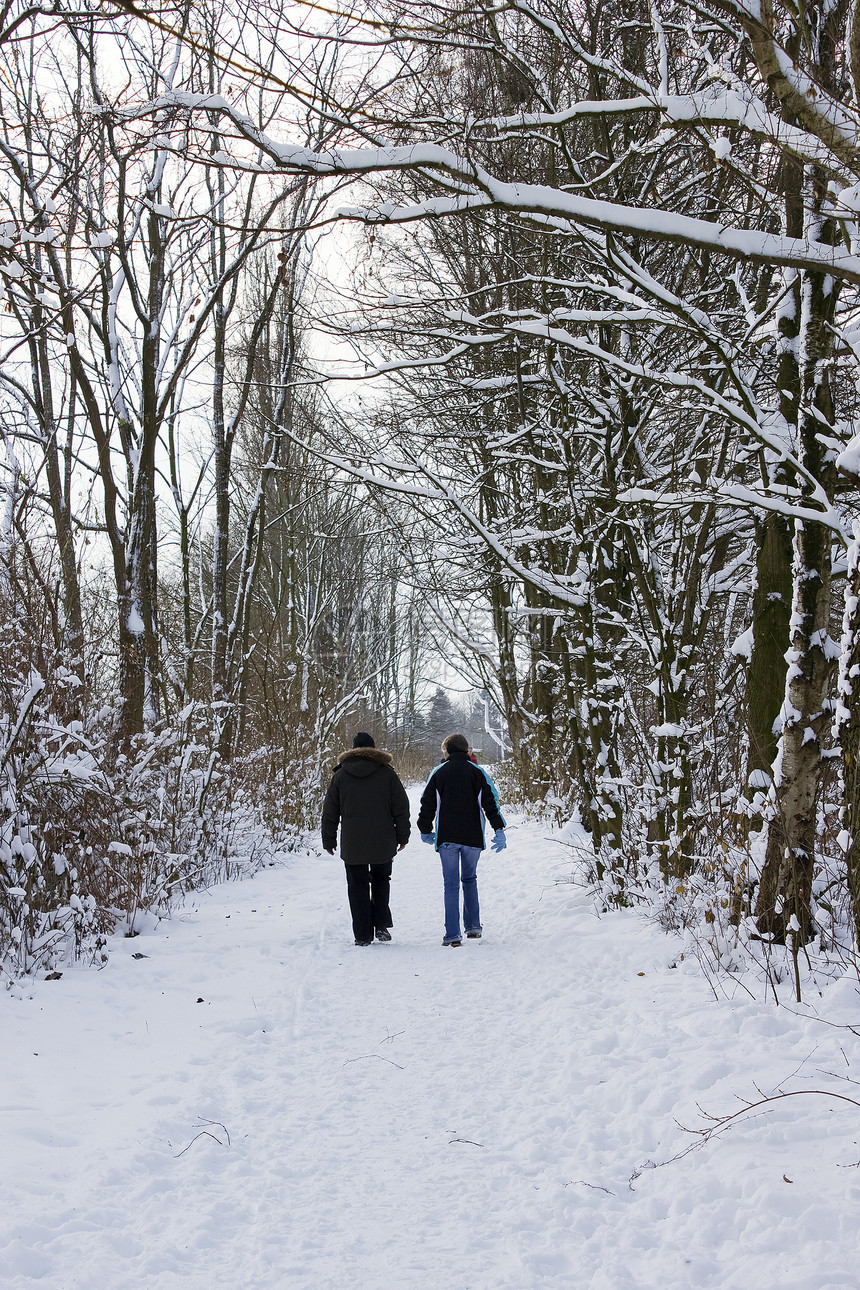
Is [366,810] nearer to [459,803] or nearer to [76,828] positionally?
[459,803]

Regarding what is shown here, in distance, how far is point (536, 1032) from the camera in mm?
4617

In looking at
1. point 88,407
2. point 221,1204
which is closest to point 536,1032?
point 221,1204

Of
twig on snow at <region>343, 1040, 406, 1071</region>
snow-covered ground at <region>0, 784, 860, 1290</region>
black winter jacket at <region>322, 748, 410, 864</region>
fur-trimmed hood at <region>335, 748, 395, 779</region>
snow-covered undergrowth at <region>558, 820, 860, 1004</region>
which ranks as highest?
fur-trimmed hood at <region>335, 748, 395, 779</region>

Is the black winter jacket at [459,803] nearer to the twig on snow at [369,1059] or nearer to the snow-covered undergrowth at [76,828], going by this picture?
the snow-covered undergrowth at [76,828]

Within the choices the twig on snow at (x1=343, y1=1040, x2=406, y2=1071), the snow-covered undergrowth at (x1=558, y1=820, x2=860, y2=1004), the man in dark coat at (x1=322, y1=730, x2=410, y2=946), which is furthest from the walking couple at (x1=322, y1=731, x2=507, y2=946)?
the twig on snow at (x1=343, y1=1040, x2=406, y2=1071)

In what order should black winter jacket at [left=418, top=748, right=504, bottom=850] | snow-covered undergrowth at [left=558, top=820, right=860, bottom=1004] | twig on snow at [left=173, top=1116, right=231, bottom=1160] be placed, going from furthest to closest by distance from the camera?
black winter jacket at [left=418, top=748, right=504, bottom=850] < snow-covered undergrowth at [left=558, top=820, right=860, bottom=1004] < twig on snow at [left=173, top=1116, right=231, bottom=1160]

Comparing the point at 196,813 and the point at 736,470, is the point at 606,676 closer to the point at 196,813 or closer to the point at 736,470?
the point at 736,470

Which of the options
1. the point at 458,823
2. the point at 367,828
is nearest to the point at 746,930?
the point at 458,823

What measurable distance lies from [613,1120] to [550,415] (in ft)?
25.6

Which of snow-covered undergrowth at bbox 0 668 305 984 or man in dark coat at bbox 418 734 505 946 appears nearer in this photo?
snow-covered undergrowth at bbox 0 668 305 984

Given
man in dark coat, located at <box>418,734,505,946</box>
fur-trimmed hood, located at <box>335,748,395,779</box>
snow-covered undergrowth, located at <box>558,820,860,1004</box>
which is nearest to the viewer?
snow-covered undergrowth, located at <box>558,820,860,1004</box>

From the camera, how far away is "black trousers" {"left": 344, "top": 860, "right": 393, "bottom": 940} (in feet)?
23.3

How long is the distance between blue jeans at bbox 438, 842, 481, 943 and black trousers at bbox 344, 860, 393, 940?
0.53 meters

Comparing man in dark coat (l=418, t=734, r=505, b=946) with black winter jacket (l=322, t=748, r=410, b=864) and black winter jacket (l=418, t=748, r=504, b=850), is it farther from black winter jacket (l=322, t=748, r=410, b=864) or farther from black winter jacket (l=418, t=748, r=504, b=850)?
black winter jacket (l=322, t=748, r=410, b=864)
